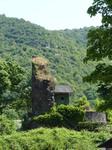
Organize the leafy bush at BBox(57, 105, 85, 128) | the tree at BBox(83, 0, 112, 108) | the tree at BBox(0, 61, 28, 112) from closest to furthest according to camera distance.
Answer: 1. the tree at BBox(83, 0, 112, 108)
2. the leafy bush at BBox(57, 105, 85, 128)
3. the tree at BBox(0, 61, 28, 112)

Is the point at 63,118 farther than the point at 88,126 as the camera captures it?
Yes

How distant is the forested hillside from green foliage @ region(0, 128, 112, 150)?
2089 inches

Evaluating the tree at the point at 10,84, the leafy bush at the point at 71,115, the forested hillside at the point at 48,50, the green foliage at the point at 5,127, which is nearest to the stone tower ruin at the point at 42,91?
the leafy bush at the point at 71,115

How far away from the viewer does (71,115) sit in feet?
137

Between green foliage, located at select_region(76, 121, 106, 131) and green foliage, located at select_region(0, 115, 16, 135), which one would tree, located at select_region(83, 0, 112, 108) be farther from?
green foliage, located at select_region(0, 115, 16, 135)

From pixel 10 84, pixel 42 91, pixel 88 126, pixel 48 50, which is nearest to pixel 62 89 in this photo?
pixel 42 91

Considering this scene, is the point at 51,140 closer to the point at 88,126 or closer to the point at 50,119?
the point at 50,119

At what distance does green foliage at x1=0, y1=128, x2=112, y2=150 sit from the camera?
110 feet

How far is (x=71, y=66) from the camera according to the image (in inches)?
4318

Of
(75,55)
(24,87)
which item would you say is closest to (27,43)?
(75,55)

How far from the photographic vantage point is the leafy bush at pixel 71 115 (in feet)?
137

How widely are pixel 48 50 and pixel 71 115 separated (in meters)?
80.6

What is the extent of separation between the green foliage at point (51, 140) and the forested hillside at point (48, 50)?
53065mm

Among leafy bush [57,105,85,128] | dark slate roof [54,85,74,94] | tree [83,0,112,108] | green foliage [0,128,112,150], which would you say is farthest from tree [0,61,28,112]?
tree [83,0,112,108]
